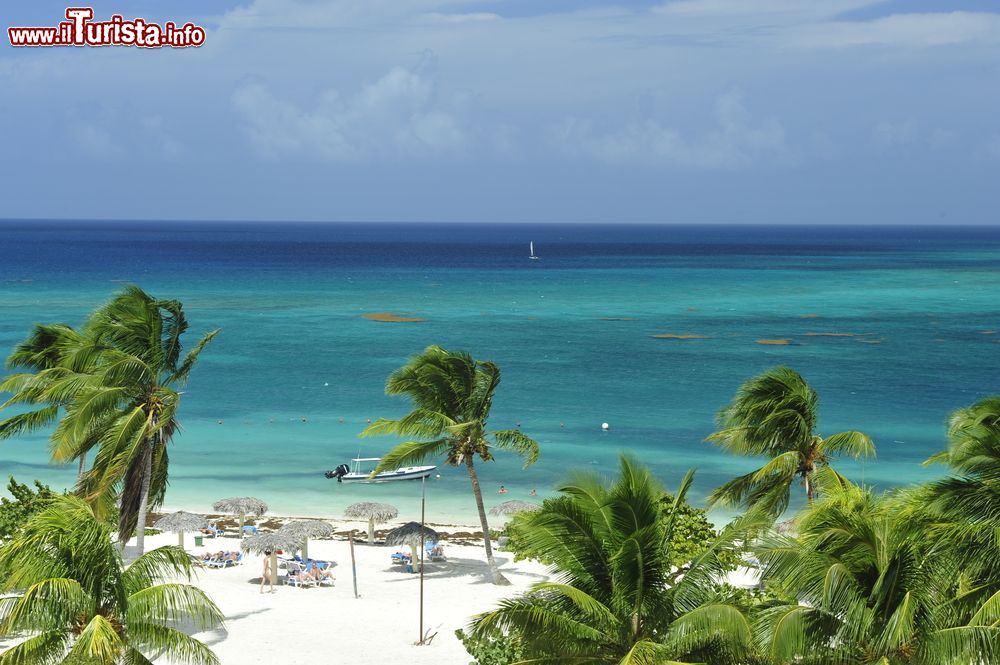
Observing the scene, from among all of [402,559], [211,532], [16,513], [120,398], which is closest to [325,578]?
[402,559]

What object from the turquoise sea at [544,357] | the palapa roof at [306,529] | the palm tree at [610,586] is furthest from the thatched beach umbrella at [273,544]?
the palm tree at [610,586]

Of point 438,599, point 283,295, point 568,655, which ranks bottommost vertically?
point 438,599

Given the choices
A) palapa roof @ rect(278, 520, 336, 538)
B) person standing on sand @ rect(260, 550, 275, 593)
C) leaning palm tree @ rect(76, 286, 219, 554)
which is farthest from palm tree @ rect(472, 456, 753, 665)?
palapa roof @ rect(278, 520, 336, 538)

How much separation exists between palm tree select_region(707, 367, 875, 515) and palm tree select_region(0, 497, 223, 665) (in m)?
12.1

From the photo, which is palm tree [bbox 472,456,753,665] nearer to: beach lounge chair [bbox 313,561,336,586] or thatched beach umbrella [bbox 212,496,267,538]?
beach lounge chair [bbox 313,561,336,586]

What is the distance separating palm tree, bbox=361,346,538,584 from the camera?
25.2 meters

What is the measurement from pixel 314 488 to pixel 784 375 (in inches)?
823

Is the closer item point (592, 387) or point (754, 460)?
point (754, 460)

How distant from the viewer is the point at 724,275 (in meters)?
A: 133

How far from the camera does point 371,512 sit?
29.3 m

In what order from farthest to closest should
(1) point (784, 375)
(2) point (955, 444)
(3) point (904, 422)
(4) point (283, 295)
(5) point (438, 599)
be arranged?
(4) point (283, 295) → (3) point (904, 422) → (5) point (438, 599) → (1) point (784, 375) → (2) point (955, 444)

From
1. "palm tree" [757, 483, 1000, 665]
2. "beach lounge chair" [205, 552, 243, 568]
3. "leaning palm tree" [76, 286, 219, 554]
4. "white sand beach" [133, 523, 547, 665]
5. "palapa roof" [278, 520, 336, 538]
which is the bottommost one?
"white sand beach" [133, 523, 547, 665]

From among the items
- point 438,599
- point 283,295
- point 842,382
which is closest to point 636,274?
point 283,295

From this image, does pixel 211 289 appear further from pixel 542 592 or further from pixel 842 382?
pixel 542 592
